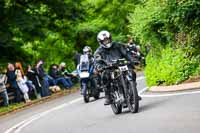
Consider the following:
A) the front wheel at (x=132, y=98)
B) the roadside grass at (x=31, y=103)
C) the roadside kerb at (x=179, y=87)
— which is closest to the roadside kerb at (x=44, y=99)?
the roadside grass at (x=31, y=103)

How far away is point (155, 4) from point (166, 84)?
10.8 feet

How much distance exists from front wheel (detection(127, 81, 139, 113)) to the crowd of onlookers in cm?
1049

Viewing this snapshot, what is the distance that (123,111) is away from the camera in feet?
49.0

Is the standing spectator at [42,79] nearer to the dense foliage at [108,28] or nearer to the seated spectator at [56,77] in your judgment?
the seated spectator at [56,77]

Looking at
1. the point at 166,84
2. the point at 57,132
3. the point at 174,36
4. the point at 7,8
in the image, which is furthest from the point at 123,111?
the point at 7,8

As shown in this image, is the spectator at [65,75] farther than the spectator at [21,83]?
Yes

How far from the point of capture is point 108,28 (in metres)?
43.7

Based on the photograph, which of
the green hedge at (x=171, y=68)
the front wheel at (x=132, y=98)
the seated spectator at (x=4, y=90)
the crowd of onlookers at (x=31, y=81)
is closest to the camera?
the front wheel at (x=132, y=98)

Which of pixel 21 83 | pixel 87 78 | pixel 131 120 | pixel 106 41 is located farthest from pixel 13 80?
pixel 131 120

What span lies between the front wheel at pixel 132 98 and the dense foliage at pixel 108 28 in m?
4.00

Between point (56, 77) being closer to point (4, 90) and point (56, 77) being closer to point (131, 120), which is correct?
point (4, 90)

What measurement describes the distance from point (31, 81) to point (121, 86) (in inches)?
495

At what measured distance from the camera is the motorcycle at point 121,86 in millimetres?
13586

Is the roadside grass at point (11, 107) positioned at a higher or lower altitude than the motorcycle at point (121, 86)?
lower
